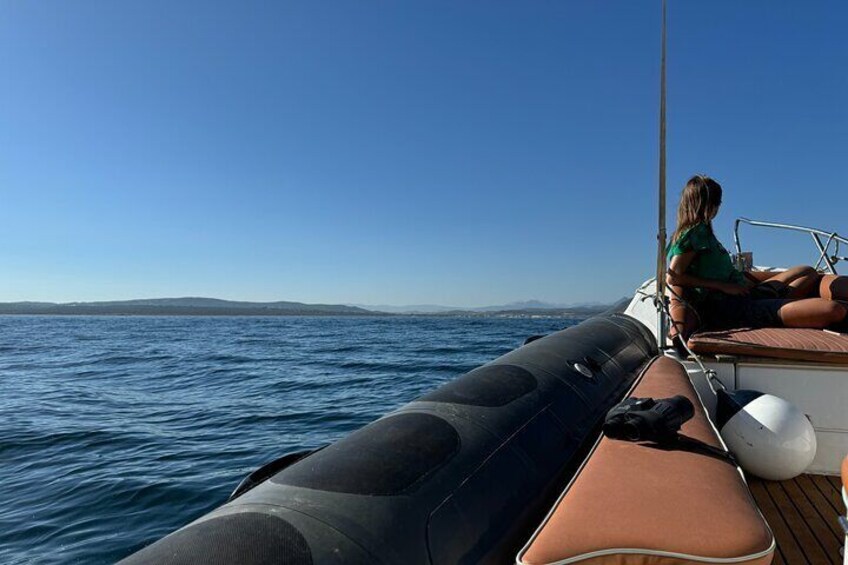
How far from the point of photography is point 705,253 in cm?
343

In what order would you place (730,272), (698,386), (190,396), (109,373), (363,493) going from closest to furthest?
(363,493), (698,386), (730,272), (190,396), (109,373)

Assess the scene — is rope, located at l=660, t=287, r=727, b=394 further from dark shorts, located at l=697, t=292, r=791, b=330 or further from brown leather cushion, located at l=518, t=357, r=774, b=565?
brown leather cushion, located at l=518, t=357, r=774, b=565

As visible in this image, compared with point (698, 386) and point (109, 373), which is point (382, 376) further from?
point (698, 386)

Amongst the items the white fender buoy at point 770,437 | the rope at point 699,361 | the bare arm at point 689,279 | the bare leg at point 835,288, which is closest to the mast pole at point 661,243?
the rope at point 699,361

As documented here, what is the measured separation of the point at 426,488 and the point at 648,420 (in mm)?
847

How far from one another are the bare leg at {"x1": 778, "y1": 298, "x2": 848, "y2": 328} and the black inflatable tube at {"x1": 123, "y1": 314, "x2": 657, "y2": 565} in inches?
73.1

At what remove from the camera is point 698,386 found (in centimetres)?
318

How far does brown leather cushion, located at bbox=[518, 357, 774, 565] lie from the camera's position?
1116 mm

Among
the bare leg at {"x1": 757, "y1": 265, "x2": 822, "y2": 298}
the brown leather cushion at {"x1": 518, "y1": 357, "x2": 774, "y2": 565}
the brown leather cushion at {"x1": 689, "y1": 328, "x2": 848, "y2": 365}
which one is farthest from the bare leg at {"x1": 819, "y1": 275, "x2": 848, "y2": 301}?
the brown leather cushion at {"x1": 518, "y1": 357, "x2": 774, "y2": 565}

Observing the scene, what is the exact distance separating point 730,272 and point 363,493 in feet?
10.4

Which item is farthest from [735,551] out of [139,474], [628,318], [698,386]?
[139,474]

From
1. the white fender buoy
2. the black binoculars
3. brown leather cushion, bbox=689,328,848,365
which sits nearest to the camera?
the black binoculars

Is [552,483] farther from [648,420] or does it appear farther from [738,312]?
[738,312]

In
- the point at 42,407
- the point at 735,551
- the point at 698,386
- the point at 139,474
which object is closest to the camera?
the point at 735,551
